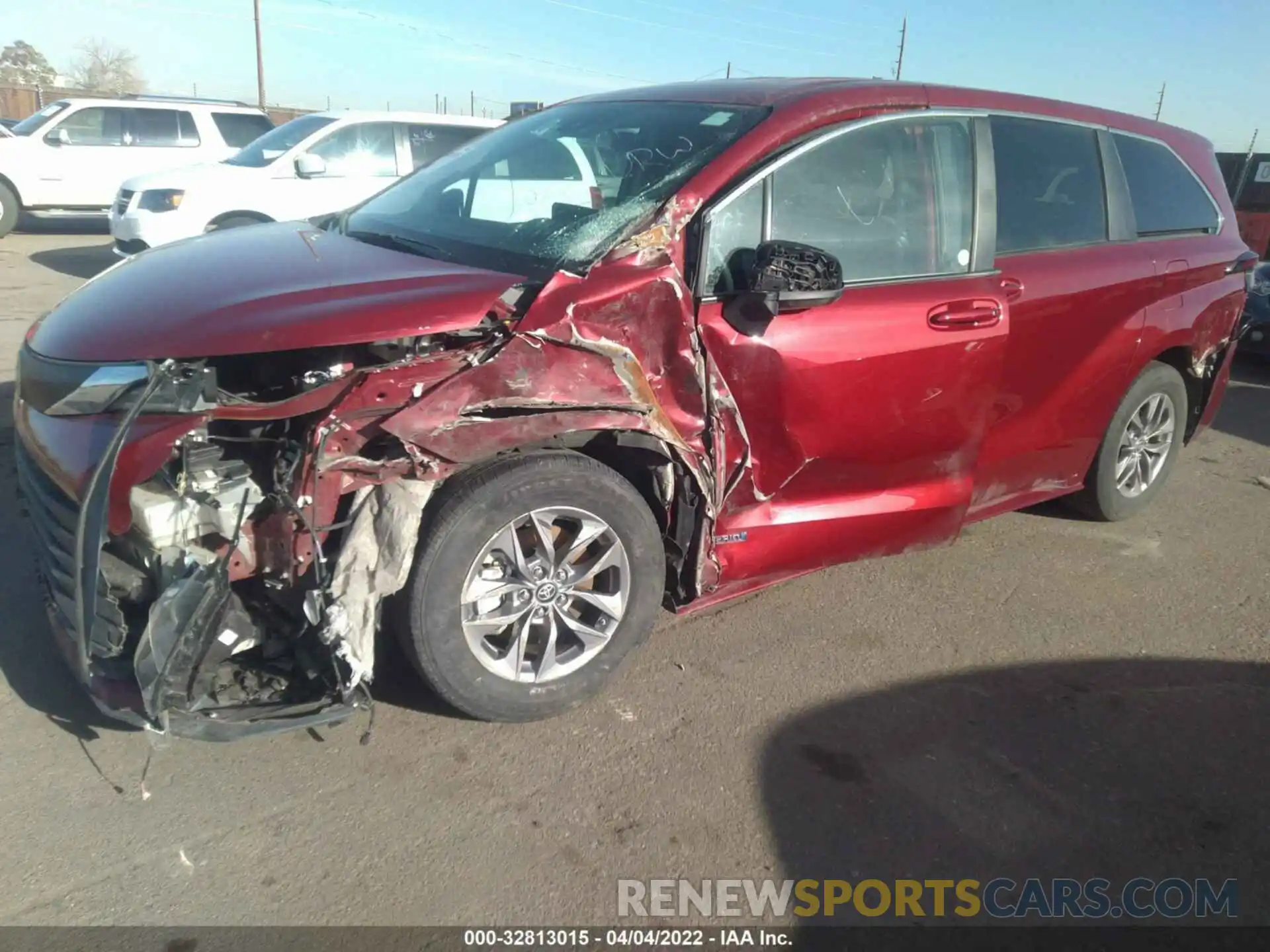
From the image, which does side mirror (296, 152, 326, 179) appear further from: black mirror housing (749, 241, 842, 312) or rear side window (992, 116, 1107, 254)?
black mirror housing (749, 241, 842, 312)

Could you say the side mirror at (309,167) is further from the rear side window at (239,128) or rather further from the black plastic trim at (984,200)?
the black plastic trim at (984,200)

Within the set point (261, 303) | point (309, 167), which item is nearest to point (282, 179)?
point (309, 167)

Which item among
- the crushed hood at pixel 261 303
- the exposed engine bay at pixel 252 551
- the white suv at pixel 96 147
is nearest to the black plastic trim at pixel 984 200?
the crushed hood at pixel 261 303

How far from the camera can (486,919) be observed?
7.48ft

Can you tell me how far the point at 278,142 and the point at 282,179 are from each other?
0.71 metres

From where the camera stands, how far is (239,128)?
1392 centimetres

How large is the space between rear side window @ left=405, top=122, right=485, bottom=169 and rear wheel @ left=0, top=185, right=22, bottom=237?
6.52 metres

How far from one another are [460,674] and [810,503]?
1350mm

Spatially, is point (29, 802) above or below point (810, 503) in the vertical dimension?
below

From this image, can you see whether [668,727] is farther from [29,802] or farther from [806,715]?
[29,802]

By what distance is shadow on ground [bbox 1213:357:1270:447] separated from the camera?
688cm

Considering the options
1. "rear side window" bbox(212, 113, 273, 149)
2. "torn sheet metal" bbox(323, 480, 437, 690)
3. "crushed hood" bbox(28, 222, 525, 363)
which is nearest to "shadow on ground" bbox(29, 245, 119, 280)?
"rear side window" bbox(212, 113, 273, 149)

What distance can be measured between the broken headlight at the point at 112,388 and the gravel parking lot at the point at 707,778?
3.16 feet

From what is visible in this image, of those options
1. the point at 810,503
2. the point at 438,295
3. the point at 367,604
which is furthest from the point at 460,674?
the point at 810,503
